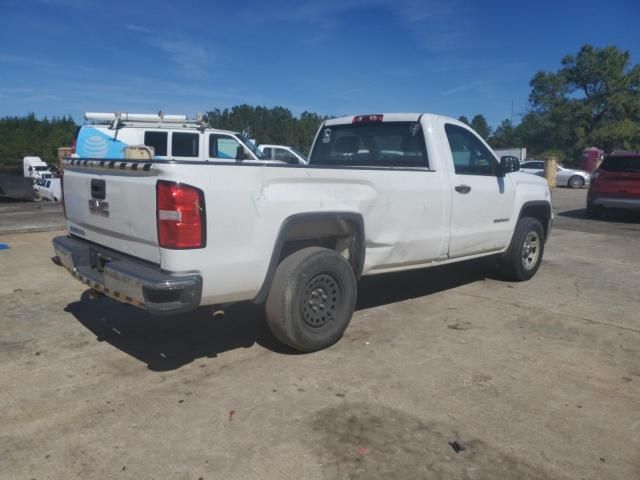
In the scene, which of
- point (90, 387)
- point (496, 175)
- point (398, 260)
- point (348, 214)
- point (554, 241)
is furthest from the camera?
point (554, 241)

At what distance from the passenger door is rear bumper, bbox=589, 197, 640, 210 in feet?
26.3

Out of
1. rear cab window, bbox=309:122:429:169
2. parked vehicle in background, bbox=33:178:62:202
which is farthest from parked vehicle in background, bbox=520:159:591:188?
rear cab window, bbox=309:122:429:169

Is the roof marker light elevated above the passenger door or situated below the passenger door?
above

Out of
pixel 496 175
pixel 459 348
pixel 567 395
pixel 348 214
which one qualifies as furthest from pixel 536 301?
pixel 348 214

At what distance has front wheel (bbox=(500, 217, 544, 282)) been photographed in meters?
6.50

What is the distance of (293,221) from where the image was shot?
3945 millimetres

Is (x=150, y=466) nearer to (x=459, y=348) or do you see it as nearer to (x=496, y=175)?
(x=459, y=348)

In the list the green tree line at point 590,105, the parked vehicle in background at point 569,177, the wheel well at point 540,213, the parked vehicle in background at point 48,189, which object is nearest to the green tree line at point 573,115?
the green tree line at point 590,105

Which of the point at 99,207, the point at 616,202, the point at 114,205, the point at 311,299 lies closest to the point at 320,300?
the point at 311,299

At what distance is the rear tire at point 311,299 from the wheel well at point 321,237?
12cm

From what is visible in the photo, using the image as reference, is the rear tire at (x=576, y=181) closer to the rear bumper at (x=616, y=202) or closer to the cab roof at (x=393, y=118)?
the rear bumper at (x=616, y=202)

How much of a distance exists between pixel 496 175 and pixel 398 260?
187cm

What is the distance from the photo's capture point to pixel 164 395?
3.61 meters

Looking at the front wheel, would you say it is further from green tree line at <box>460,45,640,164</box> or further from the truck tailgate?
green tree line at <box>460,45,640,164</box>
